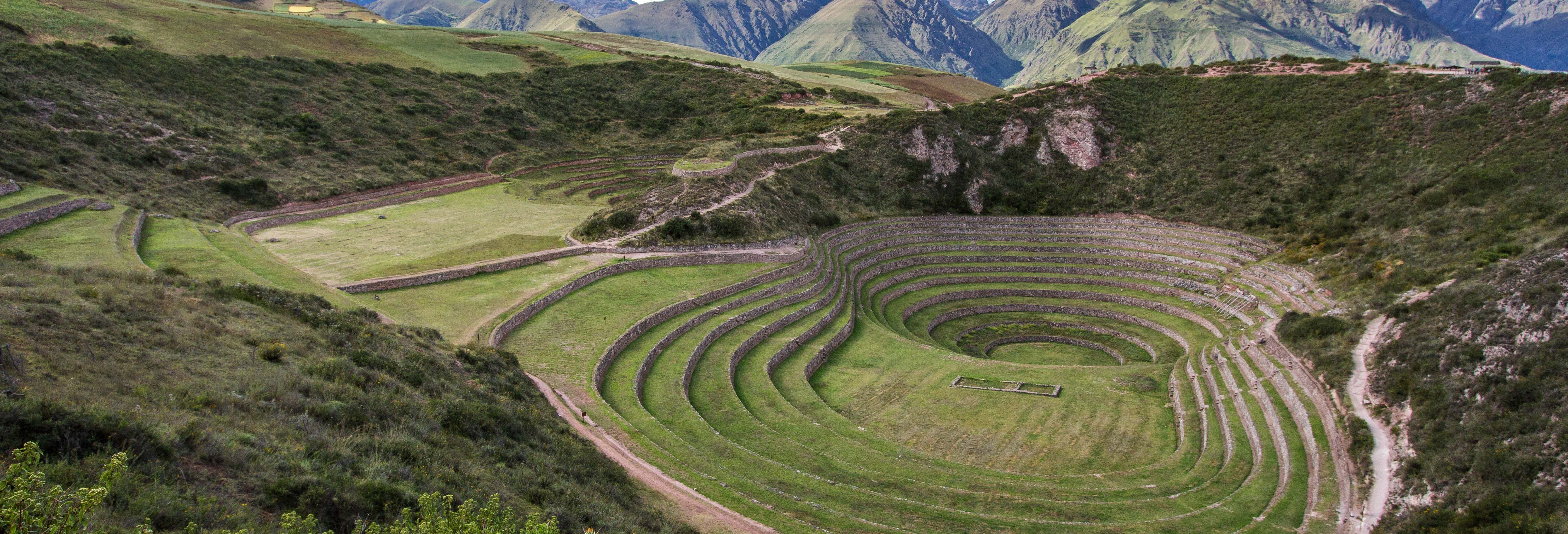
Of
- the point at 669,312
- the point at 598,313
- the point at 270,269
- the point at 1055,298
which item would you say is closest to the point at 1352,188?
the point at 1055,298

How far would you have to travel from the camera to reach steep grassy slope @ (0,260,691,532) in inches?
370

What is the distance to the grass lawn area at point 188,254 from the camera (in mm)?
26609

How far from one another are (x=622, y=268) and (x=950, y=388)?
18071mm

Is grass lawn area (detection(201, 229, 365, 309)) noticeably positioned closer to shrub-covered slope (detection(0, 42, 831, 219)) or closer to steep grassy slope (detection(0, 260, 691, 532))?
steep grassy slope (detection(0, 260, 691, 532))

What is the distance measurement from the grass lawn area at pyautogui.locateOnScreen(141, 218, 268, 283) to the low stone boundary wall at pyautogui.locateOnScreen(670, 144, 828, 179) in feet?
87.0

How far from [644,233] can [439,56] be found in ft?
224

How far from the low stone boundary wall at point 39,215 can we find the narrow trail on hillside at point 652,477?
22615 millimetres

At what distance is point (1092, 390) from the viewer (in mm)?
31750

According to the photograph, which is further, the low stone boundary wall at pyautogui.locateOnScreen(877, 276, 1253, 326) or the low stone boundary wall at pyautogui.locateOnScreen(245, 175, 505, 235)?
the low stone boundary wall at pyautogui.locateOnScreen(877, 276, 1253, 326)

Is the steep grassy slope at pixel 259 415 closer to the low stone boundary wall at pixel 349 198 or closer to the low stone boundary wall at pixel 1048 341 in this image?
the low stone boundary wall at pixel 349 198

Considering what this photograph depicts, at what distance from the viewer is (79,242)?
88.7ft

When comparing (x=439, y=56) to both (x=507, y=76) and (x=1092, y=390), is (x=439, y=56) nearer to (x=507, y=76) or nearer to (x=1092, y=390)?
(x=507, y=76)

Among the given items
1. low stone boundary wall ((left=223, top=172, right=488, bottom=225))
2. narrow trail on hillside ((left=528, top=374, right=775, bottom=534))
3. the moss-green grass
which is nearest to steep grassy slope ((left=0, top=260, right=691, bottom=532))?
narrow trail on hillside ((left=528, top=374, right=775, bottom=534))

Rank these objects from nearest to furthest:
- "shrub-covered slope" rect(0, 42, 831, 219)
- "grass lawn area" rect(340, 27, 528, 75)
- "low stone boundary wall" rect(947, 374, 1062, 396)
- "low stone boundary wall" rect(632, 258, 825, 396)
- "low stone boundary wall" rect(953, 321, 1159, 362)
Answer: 1. "low stone boundary wall" rect(632, 258, 825, 396)
2. "low stone boundary wall" rect(947, 374, 1062, 396)
3. "shrub-covered slope" rect(0, 42, 831, 219)
4. "low stone boundary wall" rect(953, 321, 1159, 362)
5. "grass lawn area" rect(340, 27, 528, 75)
